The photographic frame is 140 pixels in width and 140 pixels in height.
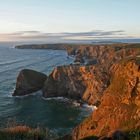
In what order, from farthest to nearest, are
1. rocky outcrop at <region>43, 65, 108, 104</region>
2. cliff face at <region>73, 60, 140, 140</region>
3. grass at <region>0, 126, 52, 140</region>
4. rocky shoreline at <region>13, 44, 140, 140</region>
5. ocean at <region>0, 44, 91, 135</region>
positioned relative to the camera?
rocky outcrop at <region>43, 65, 108, 104</region>
ocean at <region>0, 44, 91, 135</region>
rocky shoreline at <region>13, 44, 140, 140</region>
cliff face at <region>73, 60, 140, 140</region>
grass at <region>0, 126, 52, 140</region>

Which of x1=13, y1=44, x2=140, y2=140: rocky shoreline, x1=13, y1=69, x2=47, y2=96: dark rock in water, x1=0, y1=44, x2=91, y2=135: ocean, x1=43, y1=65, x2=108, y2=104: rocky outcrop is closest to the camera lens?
x1=13, y1=44, x2=140, y2=140: rocky shoreline

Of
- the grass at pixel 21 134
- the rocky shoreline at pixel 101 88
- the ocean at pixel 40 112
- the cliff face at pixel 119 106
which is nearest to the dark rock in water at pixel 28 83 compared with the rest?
the rocky shoreline at pixel 101 88

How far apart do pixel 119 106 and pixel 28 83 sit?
173ft

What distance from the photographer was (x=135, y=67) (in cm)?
3130

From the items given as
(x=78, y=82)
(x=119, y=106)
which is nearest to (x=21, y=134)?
(x=119, y=106)

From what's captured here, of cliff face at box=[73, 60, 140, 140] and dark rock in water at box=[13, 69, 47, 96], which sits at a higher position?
cliff face at box=[73, 60, 140, 140]

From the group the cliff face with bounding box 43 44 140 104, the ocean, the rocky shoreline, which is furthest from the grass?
the cliff face with bounding box 43 44 140 104

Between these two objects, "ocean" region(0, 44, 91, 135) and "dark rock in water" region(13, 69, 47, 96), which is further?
"dark rock in water" region(13, 69, 47, 96)

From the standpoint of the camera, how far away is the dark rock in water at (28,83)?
78.8m

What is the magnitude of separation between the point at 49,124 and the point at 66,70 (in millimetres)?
25398

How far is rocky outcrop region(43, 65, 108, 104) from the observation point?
229ft

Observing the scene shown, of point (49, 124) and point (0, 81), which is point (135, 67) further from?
point (0, 81)

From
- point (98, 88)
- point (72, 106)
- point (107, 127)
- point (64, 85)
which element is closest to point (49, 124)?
point (72, 106)

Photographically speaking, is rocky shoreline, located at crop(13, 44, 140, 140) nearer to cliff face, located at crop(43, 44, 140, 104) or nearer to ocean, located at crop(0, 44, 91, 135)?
cliff face, located at crop(43, 44, 140, 104)
